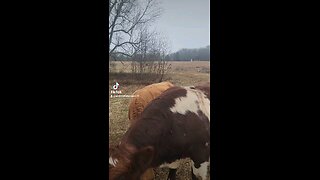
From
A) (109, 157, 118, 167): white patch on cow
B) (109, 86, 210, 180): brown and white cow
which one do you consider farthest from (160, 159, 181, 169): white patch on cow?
(109, 157, 118, 167): white patch on cow

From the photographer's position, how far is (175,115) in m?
1.95

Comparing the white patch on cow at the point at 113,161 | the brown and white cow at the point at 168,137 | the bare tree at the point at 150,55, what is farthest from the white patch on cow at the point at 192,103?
the white patch on cow at the point at 113,161

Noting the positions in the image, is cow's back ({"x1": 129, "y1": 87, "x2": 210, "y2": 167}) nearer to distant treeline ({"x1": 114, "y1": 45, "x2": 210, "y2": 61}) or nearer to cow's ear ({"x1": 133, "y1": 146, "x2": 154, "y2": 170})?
cow's ear ({"x1": 133, "y1": 146, "x2": 154, "y2": 170})

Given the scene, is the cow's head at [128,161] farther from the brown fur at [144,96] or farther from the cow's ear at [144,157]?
the brown fur at [144,96]

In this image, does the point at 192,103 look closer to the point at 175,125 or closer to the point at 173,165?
the point at 175,125

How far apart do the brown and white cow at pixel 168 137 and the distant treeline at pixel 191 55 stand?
0.15m

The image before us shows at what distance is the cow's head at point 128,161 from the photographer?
188 centimetres

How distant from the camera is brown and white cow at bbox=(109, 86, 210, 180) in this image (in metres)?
1.89

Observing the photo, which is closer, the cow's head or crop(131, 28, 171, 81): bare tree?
the cow's head

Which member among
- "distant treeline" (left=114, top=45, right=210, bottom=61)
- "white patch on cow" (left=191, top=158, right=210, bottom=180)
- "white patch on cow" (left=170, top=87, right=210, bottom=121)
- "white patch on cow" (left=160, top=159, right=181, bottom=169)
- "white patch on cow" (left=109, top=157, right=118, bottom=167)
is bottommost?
"white patch on cow" (left=191, top=158, right=210, bottom=180)

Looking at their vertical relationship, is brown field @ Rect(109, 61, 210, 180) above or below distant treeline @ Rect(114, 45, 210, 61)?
below
